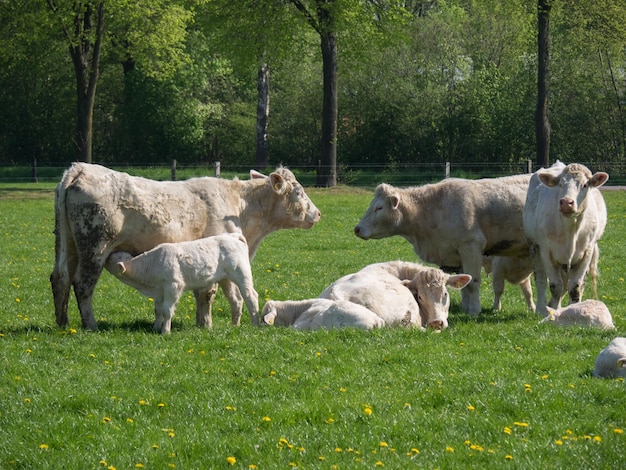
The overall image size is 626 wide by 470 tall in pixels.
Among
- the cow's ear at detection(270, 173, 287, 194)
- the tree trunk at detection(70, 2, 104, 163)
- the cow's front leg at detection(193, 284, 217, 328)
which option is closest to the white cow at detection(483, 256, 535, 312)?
the cow's ear at detection(270, 173, 287, 194)

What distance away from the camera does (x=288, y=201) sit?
14.6m

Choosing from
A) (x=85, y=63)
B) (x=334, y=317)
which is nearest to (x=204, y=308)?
(x=334, y=317)

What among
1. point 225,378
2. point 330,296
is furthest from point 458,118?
point 225,378

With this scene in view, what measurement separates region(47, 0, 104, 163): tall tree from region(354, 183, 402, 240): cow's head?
27.9m

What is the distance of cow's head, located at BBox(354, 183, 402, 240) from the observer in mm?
15195

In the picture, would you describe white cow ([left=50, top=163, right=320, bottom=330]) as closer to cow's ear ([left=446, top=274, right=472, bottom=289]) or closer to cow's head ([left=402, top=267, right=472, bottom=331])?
cow's head ([left=402, top=267, right=472, bottom=331])

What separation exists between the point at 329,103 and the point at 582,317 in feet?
92.9

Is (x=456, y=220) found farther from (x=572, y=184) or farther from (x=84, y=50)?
(x=84, y=50)

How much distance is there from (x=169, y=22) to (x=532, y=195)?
102 ft

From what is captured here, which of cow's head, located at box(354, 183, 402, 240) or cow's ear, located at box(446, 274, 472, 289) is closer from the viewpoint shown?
cow's ear, located at box(446, 274, 472, 289)

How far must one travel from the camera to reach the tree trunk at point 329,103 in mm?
38625

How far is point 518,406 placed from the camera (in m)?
8.49

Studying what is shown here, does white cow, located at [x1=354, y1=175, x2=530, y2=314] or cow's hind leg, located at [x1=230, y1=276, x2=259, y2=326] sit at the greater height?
white cow, located at [x1=354, y1=175, x2=530, y2=314]

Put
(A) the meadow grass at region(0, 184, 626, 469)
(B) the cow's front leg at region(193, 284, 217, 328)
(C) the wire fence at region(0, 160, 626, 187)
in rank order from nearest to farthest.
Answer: (A) the meadow grass at region(0, 184, 626, 469) < (B) the cow's front leg at region(193, 284, 217, 328) < (C) the wire fence at region(0, 160, 626, 187)
